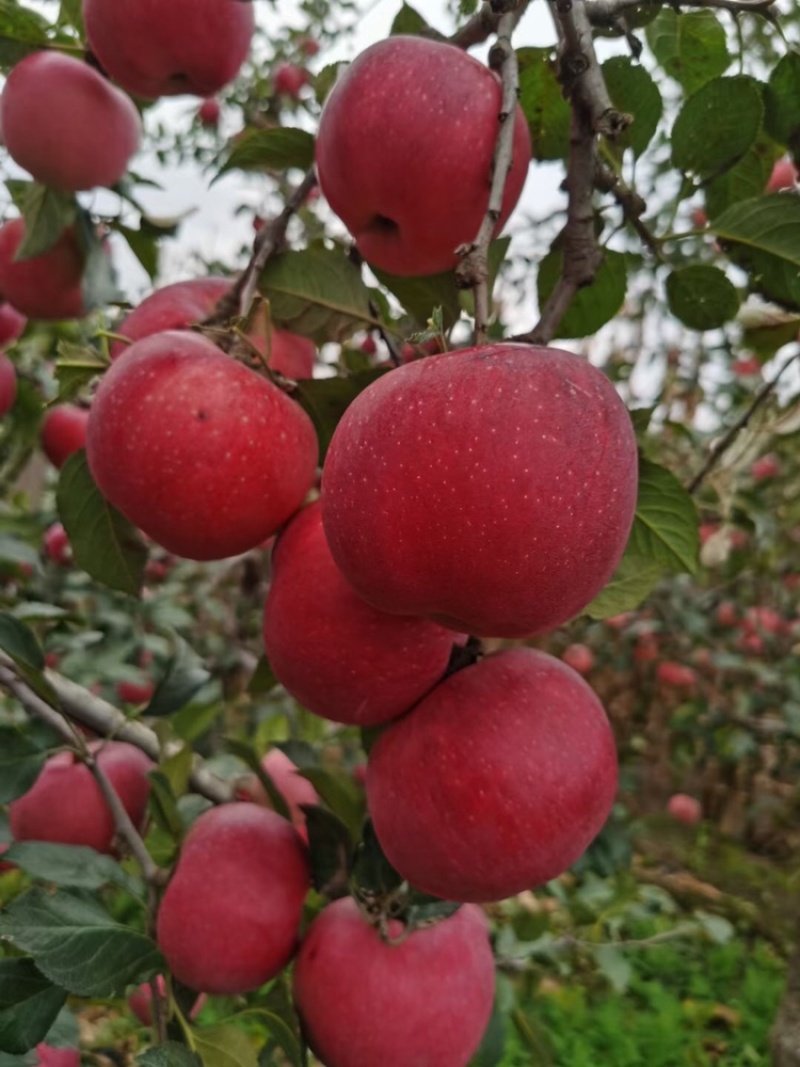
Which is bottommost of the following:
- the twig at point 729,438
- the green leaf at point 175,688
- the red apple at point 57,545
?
the red apple at point 57,545

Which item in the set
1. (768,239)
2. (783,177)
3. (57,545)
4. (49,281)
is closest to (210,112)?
(57,545)

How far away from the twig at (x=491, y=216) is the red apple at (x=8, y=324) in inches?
38.5

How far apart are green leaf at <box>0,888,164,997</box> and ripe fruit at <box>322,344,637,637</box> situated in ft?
1.26

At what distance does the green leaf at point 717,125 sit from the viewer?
2.13 feet

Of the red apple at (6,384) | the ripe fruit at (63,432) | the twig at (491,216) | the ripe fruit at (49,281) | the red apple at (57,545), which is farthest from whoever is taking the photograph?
the red apple at (57,545)

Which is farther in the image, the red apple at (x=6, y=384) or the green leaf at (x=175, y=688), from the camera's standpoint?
the red apple at (x=6, y=384)

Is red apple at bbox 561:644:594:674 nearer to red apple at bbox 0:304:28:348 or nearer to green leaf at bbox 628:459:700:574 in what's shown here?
red apple at bbox 0:304:28:348

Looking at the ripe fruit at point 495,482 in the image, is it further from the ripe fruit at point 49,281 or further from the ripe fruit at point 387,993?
the ripe fruit at point 49,281

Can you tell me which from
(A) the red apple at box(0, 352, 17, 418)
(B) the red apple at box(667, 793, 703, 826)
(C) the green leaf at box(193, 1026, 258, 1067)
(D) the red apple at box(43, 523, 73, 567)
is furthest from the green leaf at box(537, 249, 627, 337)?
(B) the red apple at box(667, 793, 703, 826)

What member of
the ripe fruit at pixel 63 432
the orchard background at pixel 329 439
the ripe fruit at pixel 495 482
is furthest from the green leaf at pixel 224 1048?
the ripe fruit at pixel 63 432

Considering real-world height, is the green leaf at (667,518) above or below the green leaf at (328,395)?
below

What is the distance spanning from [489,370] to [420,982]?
49 cm

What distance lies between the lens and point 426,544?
0.44m

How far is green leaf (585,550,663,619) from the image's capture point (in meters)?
0.69
